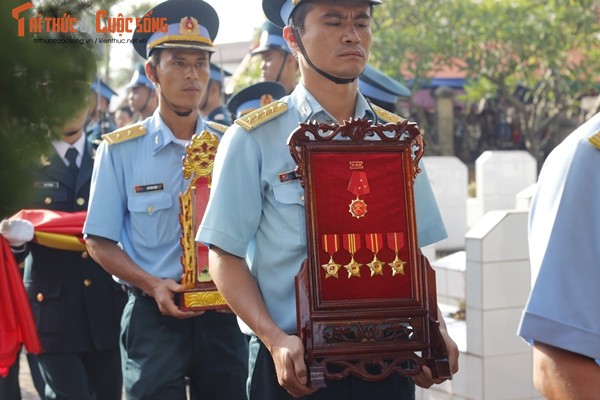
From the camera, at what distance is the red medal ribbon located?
310cm

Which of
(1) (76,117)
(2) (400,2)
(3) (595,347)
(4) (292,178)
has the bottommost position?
(3) (595,347)

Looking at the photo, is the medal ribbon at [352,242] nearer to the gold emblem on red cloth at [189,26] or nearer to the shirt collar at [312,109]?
the shirt collar at [312,109]

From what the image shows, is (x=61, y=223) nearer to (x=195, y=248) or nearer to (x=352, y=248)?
(x=195, y=248)

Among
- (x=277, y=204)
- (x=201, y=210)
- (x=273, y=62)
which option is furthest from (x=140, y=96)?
(x=277, y=204)

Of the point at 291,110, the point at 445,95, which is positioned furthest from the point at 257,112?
the point at 445,95

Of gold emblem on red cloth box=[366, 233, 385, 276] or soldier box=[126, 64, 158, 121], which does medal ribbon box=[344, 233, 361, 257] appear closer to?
gold emblem on red cloth box=[366, 233, 385, 276]

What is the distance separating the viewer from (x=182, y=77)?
4844mm

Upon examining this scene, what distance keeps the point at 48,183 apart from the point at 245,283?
277 centimetres

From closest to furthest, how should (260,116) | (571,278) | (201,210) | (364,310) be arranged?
(571,278)
(364,310)
(260,116)
(201,210)

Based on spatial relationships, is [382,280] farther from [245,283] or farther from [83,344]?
[83,344]

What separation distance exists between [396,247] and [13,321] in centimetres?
264

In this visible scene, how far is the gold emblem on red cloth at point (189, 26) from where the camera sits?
4.95 m

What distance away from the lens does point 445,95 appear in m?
27.1

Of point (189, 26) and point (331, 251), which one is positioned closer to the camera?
point (331, 251)
